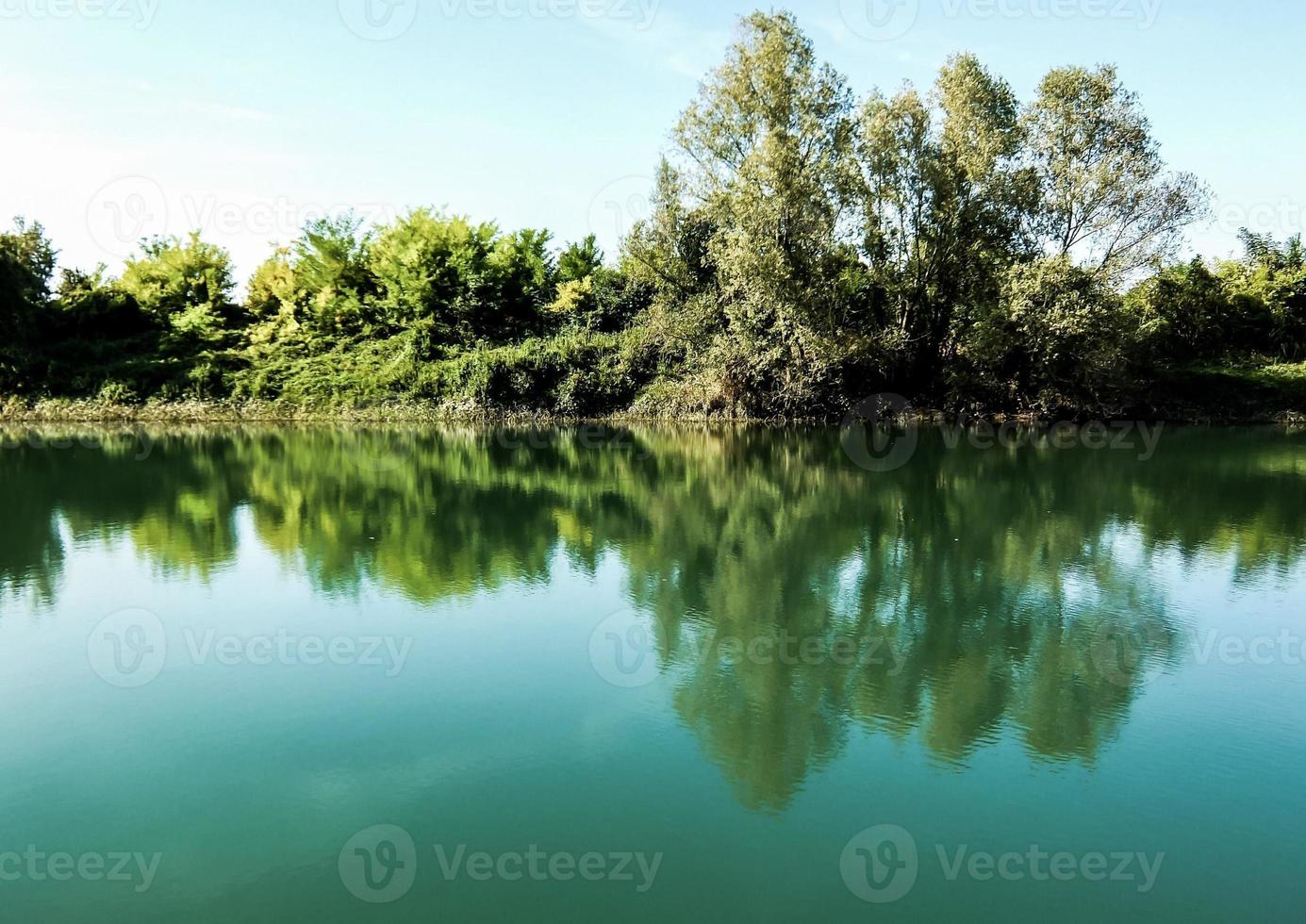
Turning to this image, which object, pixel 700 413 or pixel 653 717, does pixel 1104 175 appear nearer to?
pixel 700 413

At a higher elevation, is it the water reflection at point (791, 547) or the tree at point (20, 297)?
the tree at point (20, 297)

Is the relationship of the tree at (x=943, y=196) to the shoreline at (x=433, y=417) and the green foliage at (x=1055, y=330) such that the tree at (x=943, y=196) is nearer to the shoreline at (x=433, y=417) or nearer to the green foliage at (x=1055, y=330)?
Answer: the green foliage at (x=1055, y=330)

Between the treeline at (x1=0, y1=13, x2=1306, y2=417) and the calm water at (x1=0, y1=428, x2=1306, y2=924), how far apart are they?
1489 cm

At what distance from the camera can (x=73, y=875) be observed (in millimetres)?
3852

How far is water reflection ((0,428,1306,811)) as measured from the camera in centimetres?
579

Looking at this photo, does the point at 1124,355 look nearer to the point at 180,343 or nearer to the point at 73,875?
the point at 73,875

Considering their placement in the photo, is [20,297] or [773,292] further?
[20,297]

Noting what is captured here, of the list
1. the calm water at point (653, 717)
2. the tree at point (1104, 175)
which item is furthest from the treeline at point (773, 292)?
the calm water at point (653, 717)

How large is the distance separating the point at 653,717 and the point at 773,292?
68.2ft

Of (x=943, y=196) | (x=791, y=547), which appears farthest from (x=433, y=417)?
(x=791, y=547)

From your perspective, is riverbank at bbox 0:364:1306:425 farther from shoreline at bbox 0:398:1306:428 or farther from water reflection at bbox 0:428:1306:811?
water reflection at bbox 0:428:1306:811

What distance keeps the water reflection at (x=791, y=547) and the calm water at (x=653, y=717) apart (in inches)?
2.1

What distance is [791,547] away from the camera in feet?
34.2

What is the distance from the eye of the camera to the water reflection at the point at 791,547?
19.0 ft
